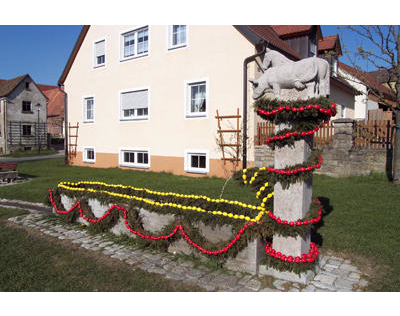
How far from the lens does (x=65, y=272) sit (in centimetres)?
384

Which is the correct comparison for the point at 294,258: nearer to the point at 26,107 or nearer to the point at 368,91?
the point at 368,91

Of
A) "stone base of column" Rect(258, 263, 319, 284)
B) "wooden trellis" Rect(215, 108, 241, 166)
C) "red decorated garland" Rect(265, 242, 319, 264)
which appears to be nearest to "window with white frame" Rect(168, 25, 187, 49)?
"wooden trellis" Rect(215, 108, 241, 166)

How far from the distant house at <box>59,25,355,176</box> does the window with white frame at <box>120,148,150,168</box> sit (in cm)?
5

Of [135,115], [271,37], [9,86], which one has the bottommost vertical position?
[135,115]

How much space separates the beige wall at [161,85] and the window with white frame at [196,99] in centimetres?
23

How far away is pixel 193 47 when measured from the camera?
1203 centimetres

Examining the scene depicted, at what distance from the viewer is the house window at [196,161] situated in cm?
1191

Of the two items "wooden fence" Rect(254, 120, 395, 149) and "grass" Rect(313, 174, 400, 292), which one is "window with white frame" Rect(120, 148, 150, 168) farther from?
"grass" Rect(313, 174, 400, 292)

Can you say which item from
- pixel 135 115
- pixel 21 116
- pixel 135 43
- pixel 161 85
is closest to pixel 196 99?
pixel 161 85

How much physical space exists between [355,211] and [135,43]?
12139 mm
